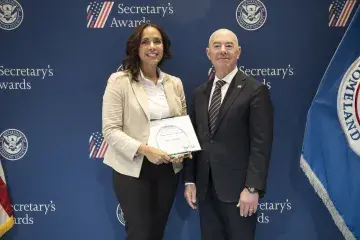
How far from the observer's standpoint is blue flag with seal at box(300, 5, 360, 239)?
2619mm

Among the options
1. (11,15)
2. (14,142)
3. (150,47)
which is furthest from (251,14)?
(14,142)

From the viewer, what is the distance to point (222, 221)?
2363 mm

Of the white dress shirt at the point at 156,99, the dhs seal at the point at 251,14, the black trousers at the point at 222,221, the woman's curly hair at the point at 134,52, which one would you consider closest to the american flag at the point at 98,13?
the woman's curly hair at the point at 134,52

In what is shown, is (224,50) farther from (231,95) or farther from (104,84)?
(104,84)

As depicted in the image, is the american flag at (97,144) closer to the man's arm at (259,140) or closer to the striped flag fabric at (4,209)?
the striped flag fabric at (4,209)

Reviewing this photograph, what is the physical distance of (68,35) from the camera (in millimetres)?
Answer: 2971

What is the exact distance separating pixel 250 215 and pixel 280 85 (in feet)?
3.78

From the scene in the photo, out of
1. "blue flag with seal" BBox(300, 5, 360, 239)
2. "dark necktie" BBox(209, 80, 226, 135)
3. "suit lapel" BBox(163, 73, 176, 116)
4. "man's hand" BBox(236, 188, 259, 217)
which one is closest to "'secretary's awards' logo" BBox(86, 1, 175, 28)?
"suit lapel" BBox(163, 73, 176, 116)

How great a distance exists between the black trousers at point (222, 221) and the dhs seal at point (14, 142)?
1.55 m

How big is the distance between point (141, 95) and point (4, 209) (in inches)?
60.1

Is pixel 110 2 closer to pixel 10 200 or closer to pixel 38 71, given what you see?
pixel 38 71

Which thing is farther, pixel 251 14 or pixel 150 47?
pixel 251 14

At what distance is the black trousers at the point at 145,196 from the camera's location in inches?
92.9

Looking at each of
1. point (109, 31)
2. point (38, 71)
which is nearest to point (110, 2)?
point (109, 31)
